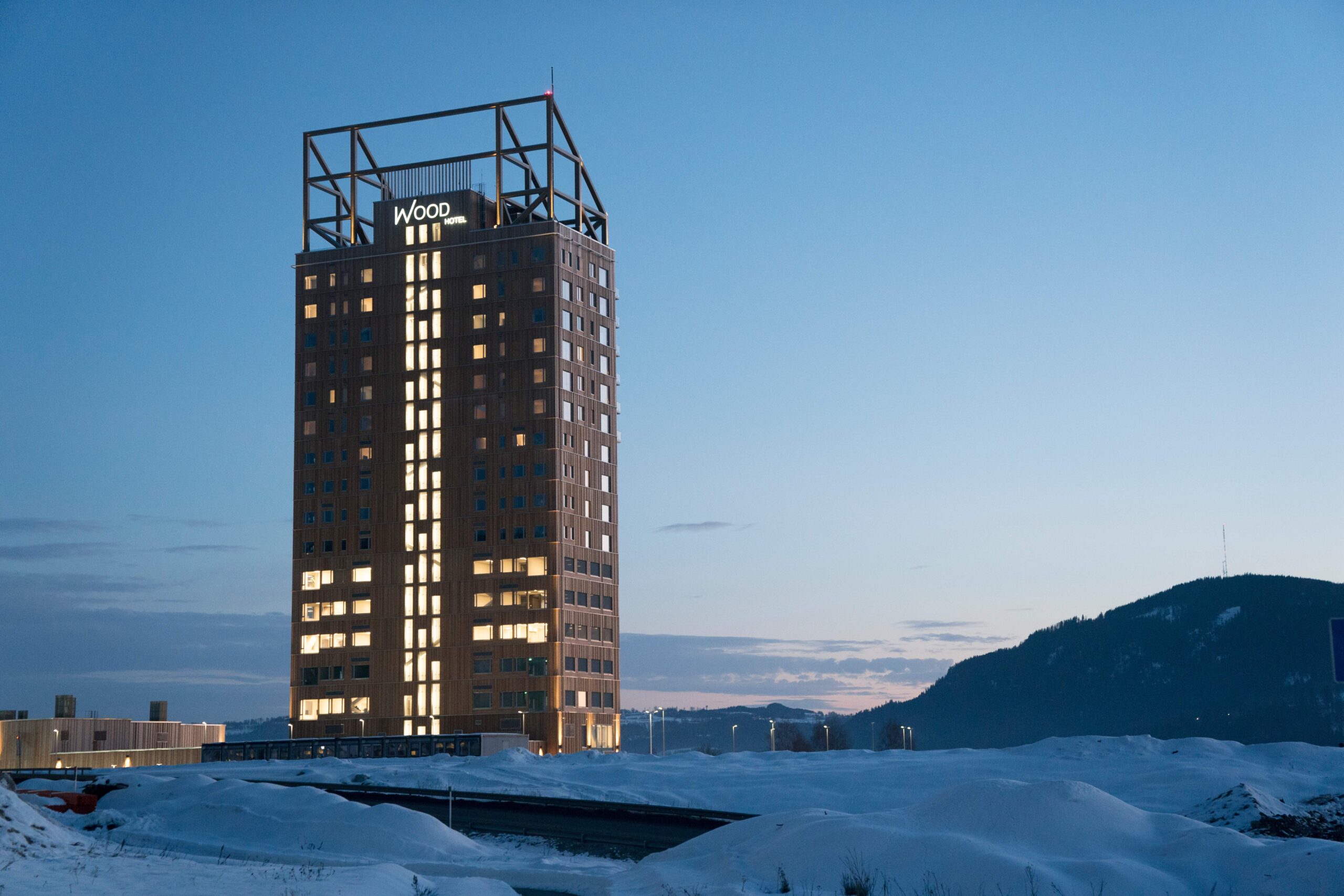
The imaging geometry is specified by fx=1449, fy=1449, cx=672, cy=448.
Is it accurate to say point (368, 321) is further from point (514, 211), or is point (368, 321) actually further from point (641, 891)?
point (641, 891)

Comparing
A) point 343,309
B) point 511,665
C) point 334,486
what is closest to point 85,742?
point 334,486

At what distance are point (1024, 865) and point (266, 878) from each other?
17.0 m

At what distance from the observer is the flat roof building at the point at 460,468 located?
14912cm

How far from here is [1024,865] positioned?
3052 centimetres

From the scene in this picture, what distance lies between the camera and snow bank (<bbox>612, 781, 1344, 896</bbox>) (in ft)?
98.0

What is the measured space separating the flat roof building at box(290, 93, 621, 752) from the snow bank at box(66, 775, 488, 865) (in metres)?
89.6

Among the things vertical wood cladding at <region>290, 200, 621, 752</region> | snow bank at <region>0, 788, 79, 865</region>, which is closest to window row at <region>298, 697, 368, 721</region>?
vertical wood cladding at <region>290, 200, 621, 752</region>

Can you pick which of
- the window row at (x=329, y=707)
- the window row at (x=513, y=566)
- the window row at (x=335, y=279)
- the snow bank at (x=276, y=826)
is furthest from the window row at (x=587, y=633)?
the snow bank at (x=276, y=826)

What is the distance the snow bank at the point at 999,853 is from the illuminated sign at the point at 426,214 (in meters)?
124

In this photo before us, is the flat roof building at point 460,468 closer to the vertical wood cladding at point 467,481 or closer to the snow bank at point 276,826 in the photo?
the vertical wood cladding at point 467,481

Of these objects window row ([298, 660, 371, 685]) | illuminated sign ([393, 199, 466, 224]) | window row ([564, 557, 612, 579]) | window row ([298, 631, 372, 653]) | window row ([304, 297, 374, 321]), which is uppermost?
illuminated sign ([393, 199, 466, 224])

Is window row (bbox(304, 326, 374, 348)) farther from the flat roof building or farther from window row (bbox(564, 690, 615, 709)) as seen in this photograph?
window row (bbox(564, 690, 615, 709))

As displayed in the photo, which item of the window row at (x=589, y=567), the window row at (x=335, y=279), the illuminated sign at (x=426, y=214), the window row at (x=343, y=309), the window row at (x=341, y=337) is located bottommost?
the window row at (x=589, y=567)

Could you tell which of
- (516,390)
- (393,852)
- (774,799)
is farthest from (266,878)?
(516,390)
